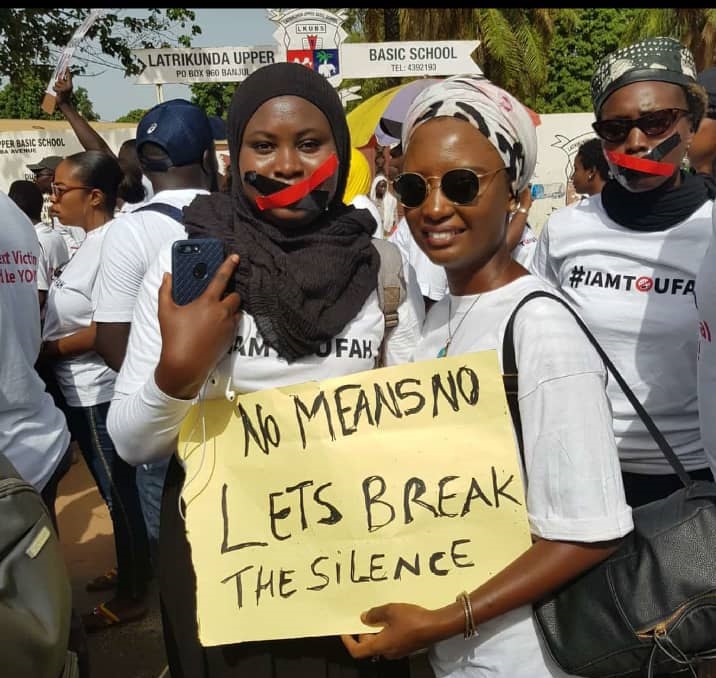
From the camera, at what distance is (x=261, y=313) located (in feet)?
4.78

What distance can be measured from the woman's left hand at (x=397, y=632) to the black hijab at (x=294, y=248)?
0.55 m

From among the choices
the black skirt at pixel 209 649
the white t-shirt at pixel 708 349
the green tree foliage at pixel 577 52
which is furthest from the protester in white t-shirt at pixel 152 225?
the green tree foliage at pixel 577 52

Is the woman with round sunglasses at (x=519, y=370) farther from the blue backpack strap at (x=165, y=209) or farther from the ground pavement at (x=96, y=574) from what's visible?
the ground pavement at (x=96, y=574)

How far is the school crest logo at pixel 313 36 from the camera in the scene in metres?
8.08

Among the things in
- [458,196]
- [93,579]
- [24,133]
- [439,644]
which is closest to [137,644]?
[93,579]

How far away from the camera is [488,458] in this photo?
130 centimetres

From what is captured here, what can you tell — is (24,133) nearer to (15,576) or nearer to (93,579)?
(93,579)

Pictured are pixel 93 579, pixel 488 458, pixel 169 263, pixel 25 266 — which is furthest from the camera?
pixel 93 579

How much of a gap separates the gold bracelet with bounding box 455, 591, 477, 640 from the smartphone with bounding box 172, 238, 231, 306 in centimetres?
78

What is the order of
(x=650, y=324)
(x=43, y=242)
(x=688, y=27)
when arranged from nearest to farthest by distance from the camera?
1. (x=650, y=324)
2. (x=43, y=242)
3. (x=688, y=27)

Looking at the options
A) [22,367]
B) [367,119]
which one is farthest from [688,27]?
[22,367]

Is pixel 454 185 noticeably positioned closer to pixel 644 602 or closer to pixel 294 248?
pixel 294 248

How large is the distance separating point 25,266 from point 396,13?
16.6 m

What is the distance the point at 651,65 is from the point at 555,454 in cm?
143
